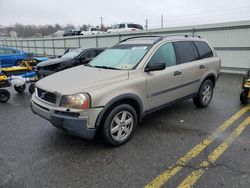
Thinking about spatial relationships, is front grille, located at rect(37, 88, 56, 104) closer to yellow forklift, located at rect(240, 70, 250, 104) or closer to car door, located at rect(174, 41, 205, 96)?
car door, located at rect(174, 41, 205, 96)

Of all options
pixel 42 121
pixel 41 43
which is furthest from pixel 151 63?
pixel 41 43

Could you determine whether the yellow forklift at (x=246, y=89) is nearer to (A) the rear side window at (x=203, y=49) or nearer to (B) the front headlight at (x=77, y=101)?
(A) the rear side window at (x=203, y=49)

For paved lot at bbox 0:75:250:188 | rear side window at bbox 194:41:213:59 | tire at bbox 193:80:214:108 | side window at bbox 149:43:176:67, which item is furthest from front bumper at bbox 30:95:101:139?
rear side window at bbox 194:41:213:59

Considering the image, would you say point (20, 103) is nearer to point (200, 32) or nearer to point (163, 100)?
point (163, 100)

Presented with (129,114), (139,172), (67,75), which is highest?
(67,75)

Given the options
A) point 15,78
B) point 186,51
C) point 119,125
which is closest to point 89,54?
point 15,78

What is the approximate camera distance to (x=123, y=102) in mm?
3494

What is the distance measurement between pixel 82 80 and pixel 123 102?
0.77 meters

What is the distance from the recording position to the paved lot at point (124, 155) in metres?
2.66

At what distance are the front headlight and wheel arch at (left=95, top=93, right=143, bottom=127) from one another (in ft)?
0.94

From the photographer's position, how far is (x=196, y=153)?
324 cm

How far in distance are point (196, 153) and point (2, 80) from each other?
5.90 meters

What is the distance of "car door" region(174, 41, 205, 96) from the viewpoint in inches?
177

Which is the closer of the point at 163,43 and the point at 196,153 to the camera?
the point at 196,153
